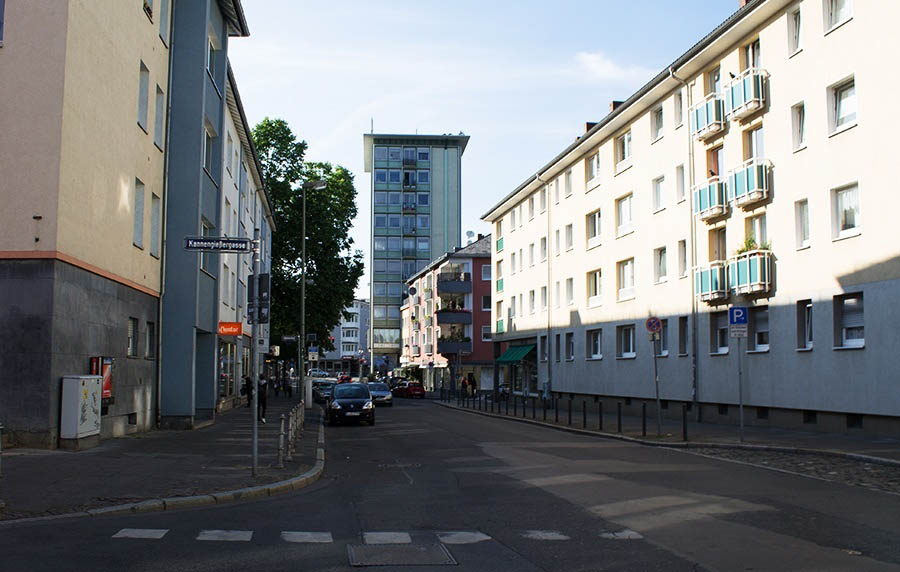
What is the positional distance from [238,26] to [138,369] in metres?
14.2

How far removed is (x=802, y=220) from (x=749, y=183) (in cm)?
234

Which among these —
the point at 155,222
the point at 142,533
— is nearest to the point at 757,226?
the point at 155,222

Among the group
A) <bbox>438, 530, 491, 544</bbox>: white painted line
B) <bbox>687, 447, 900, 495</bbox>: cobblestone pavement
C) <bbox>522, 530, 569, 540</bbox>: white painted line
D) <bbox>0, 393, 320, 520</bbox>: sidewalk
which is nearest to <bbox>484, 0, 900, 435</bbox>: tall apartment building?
<bbox>687, 447, 900, 495</bbox>: cobblestone pavement

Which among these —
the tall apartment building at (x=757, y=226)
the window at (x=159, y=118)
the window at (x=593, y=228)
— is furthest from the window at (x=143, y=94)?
the window at (x=593, y=228)

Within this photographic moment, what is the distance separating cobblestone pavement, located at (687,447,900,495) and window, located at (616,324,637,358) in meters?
17.4

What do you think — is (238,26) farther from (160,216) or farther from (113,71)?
(113,71)

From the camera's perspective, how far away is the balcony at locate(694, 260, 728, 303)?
89.5 feet

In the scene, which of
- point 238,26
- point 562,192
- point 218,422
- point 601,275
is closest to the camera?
→ point 218,422

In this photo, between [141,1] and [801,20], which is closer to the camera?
[141,1]

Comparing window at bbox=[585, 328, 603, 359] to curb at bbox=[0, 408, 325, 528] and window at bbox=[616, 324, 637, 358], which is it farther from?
curb at bbox=[0, 408, 325, 528]

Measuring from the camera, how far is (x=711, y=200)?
28.4 m

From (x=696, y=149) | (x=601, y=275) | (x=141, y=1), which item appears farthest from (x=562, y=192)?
(x=141, y=1)

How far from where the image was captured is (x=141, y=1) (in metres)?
21.0

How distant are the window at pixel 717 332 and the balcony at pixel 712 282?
0.73 meters
